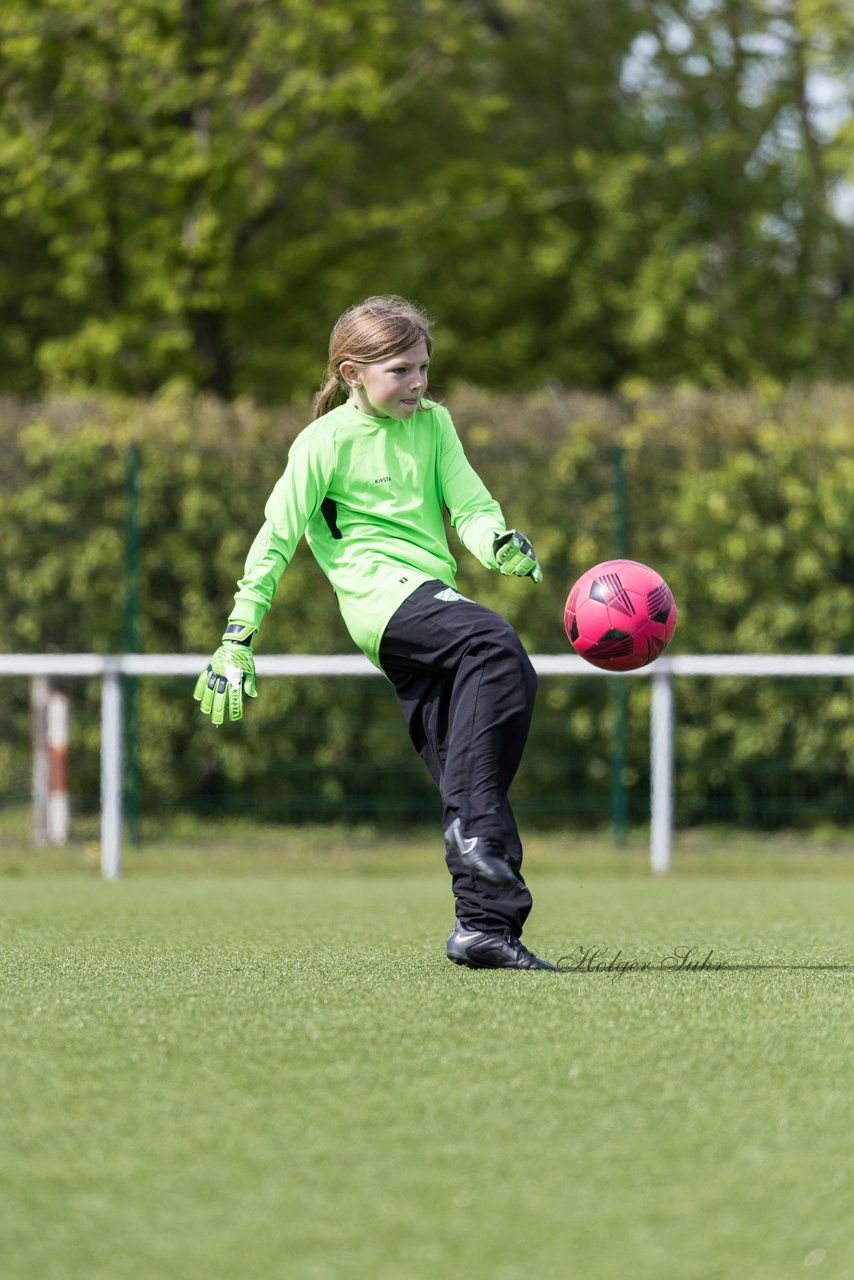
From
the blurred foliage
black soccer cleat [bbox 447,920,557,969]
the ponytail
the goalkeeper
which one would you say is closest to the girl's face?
the goalkeeper

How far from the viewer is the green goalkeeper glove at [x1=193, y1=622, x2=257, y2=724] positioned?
469 cm

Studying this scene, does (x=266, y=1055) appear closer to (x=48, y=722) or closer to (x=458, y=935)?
(x=458, y=935)

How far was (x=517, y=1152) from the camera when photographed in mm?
2770

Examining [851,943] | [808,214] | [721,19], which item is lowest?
[851,943]

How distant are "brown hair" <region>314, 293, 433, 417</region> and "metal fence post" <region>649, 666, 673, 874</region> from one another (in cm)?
→ 438

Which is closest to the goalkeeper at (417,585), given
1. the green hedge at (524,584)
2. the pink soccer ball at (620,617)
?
the pink soccer ball at (620,617)

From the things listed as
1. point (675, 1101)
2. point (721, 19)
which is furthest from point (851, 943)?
point (721, 19)

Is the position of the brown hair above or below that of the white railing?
above

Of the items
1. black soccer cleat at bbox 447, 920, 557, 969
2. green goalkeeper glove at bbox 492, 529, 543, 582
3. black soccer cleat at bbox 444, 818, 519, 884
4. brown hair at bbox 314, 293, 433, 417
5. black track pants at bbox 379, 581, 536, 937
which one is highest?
brown hair at bbox 314, 293, 433, 417

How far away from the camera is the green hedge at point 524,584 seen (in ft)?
36.4

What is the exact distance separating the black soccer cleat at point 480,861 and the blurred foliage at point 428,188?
11.0 meters

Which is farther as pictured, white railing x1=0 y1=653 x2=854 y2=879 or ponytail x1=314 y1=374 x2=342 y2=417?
white railing x1=0 y1=653 x2=854 y2=879

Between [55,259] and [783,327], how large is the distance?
8.66 metres

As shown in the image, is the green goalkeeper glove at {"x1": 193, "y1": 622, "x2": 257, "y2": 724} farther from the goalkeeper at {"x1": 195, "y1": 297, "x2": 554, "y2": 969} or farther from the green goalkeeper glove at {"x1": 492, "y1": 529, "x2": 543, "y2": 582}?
the green goalkeeper glove at {"x1": 492, "y1": 529, "x2": 543, "y2": 582}
